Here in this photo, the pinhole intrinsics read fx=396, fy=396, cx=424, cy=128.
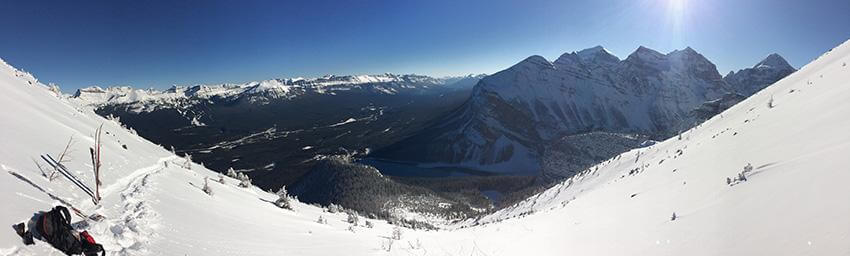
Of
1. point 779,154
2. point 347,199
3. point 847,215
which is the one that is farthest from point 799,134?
point 347,199

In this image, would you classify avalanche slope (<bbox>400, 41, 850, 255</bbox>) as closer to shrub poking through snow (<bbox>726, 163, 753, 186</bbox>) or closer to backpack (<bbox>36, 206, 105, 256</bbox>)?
shrub poking through snow (<bbox>726, 163, 753, 186</bbox>)

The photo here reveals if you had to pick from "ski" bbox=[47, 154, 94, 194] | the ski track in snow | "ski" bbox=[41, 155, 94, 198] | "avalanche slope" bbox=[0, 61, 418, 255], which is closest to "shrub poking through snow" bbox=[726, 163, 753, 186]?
"avalanche slope" bbox=[0, 61, 418, 255]

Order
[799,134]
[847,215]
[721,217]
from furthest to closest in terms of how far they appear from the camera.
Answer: [799,134]
[721,217]
[847,215]

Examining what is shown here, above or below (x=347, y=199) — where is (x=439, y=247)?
above

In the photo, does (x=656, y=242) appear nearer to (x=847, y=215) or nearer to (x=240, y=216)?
(x=847, y=215)

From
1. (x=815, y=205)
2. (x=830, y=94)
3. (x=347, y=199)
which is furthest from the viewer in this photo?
(x=347, y=199)

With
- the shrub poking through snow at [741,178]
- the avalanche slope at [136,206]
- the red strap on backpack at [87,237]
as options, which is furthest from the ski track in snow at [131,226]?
the shrub poking through snow at [741,178]
